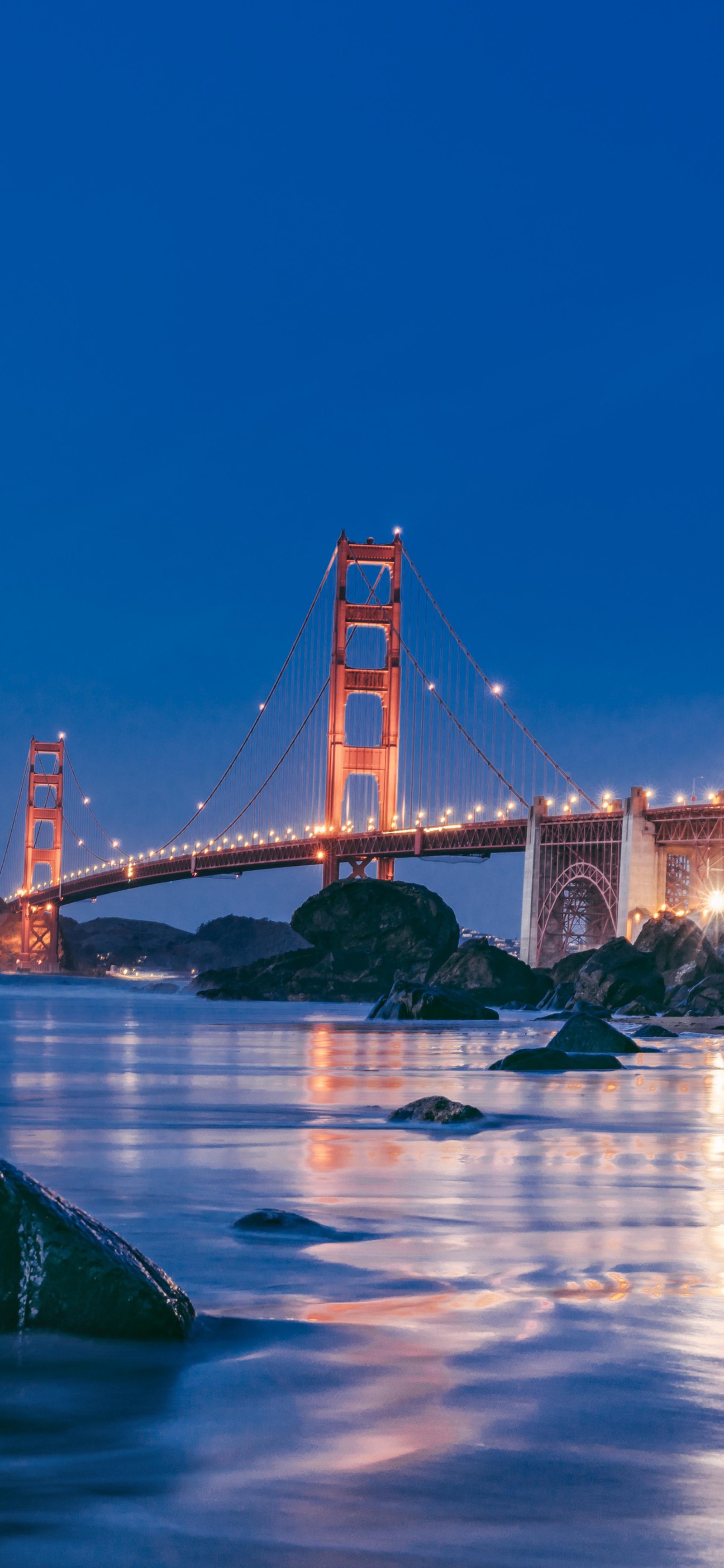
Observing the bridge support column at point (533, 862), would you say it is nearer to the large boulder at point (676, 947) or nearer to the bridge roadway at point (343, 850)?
the bridge roadway at point (343, 850)

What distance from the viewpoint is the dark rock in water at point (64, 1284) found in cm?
440

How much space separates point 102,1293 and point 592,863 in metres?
58.7

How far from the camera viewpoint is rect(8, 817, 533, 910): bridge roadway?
62.8 meters

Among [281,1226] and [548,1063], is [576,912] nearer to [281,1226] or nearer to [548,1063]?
[548,1063]

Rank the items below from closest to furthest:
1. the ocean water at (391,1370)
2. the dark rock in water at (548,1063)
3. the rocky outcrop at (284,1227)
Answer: the ocean water at (391,1370), the rocky outcrop at (284,1227), the dark rock in water at (548,1063)

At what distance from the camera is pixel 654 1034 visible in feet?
95.8

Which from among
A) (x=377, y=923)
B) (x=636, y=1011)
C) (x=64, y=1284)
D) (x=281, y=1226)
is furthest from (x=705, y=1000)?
(x=64, y=1284)

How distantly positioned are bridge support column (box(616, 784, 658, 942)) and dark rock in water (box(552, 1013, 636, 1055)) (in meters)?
37.5

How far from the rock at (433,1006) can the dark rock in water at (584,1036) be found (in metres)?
13.5

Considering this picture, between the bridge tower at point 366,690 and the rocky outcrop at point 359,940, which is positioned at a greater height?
the bridge tower at point 366,690

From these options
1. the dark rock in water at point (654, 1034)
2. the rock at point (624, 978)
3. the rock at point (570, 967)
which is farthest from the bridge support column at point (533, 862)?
the dark rock in water at point (654, 1034)

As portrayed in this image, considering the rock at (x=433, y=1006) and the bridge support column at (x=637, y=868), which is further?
the bridge support column at (x=637, y=868)

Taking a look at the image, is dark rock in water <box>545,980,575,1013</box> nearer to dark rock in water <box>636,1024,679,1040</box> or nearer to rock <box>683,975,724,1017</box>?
rock <box>683,975,724,1017</box>

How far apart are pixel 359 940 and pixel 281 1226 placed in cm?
5245
